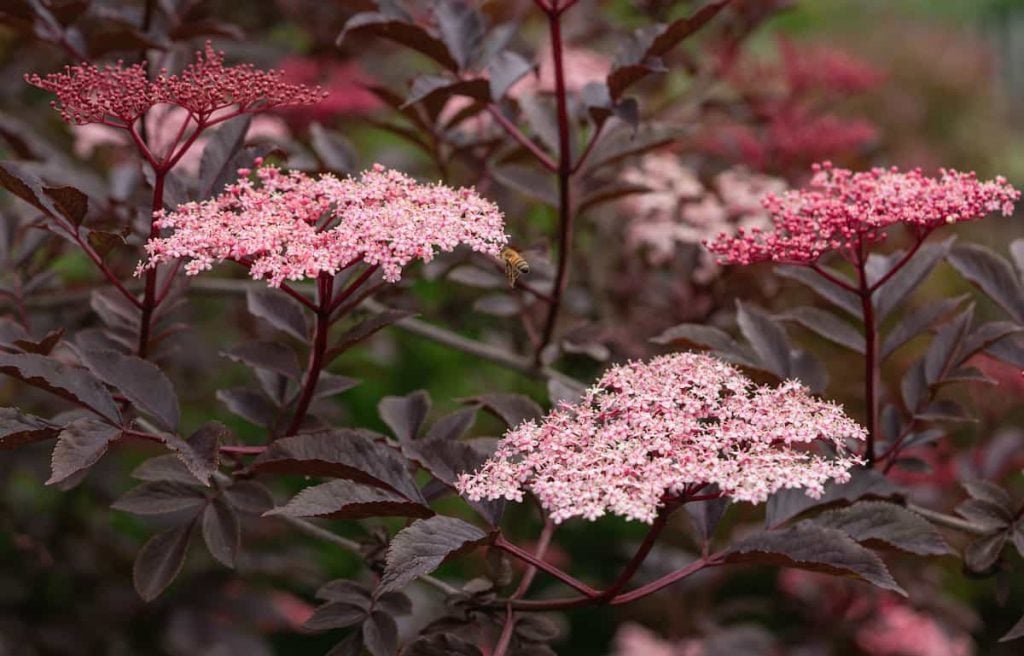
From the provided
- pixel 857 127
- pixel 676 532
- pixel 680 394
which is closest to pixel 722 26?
pixel 857 127

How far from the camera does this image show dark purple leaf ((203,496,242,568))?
1.20m

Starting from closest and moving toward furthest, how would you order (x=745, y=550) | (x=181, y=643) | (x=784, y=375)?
(x=745, y=550), (x=784, y=375), (x=181, y=643)

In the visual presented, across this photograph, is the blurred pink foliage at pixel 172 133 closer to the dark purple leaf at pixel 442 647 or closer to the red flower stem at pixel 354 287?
the red flower stem at pixel 354 287

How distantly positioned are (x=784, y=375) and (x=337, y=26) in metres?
1.89

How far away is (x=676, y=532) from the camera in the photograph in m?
2.61

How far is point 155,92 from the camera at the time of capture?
112 centimetres

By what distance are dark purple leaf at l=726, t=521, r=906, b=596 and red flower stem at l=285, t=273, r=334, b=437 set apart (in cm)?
48

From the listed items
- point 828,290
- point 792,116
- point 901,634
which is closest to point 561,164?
point 828,290

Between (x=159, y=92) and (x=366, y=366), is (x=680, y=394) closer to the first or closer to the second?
(x=159, y=92)

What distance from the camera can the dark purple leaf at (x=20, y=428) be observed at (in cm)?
105

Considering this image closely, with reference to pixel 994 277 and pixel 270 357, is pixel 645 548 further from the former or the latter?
pixel 994 277

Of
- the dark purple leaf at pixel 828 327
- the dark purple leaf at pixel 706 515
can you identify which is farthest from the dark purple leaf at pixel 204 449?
the dark purple leaf at pixel 828 327

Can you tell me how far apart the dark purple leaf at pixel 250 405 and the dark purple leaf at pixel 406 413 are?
138mm

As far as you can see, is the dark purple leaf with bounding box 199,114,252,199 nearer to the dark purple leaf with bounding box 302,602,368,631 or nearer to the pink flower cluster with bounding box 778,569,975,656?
the dark purple leaf with bounding box 302,602,368,631
